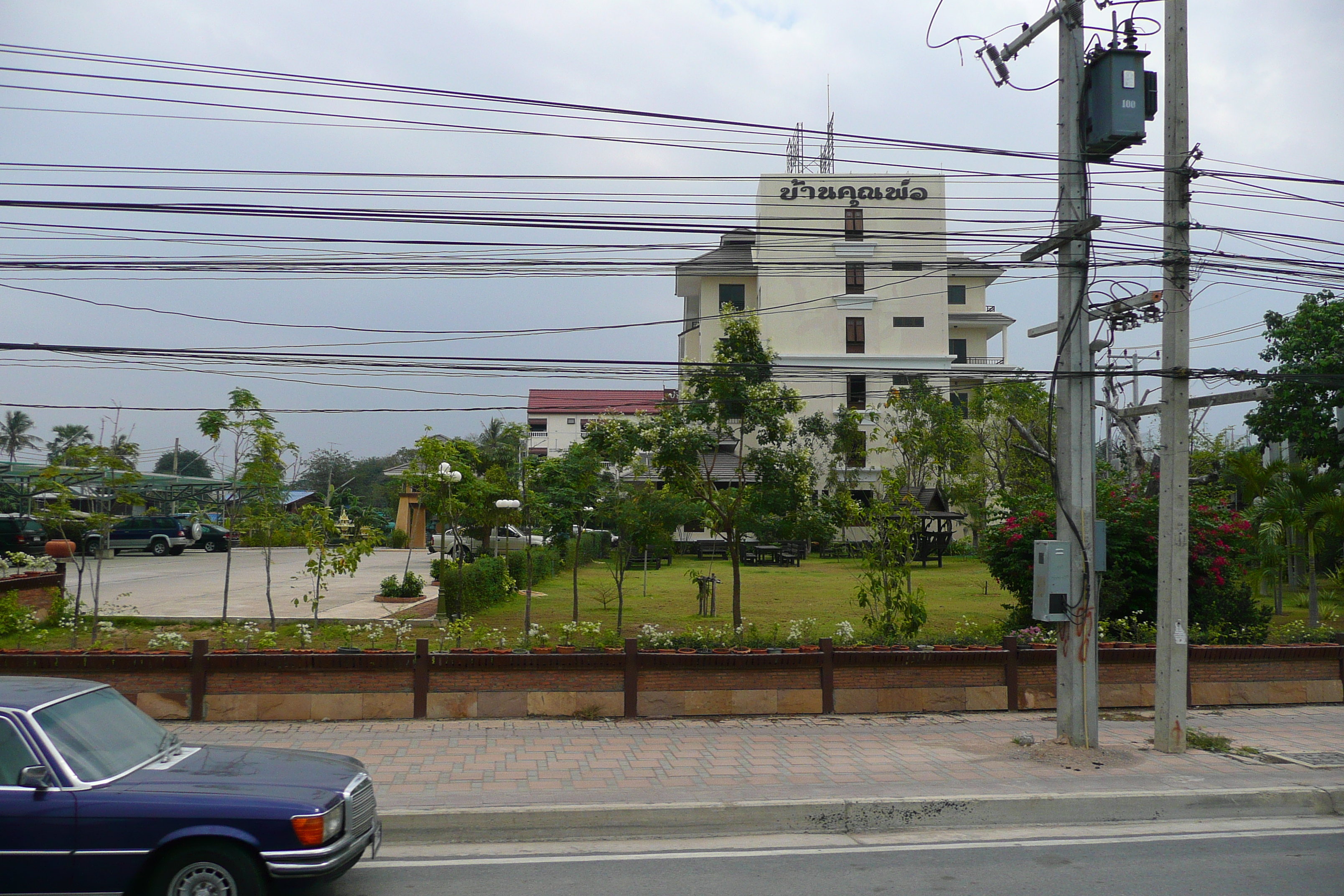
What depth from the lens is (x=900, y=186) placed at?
166 ft

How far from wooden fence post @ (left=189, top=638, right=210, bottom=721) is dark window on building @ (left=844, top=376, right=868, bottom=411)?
39422 millimetres

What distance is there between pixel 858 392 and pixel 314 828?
1896 inches

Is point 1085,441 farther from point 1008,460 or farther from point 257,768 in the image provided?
point 1008,460

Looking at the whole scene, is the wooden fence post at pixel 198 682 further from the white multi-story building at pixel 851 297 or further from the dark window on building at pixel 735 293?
the dark window on building at pixel 735 293

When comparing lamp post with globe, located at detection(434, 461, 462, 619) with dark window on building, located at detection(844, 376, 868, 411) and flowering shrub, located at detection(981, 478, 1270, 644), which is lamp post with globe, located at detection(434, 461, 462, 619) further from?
dark window on building, located at detection(844, 376, 868, 411)

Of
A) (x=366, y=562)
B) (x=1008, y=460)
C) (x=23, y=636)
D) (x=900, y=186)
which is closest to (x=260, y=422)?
(x=23, y=636)

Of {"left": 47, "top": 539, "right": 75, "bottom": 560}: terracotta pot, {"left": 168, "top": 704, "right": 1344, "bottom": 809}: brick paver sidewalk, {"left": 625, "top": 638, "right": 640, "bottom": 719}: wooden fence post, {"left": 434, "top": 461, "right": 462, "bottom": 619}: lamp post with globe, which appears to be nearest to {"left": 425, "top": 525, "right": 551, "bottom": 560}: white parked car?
{"left": 434, "top": 461, "right": 462, "bottom": 619}: lamp post with globe

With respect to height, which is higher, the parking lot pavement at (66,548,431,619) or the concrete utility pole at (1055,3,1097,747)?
the concrete utility pole at (1055,3,1097,747)

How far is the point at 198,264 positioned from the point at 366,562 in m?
27.3

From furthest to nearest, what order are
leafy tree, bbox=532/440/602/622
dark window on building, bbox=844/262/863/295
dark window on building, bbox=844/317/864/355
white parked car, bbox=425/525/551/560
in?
1. dark window on building, bbox=844/317/864/355
2. dark window on building, bbox=844/262/863/295
3. white parked car, bbox=425/525/551/560
4. leafy tree, bbox=532/440/602/622

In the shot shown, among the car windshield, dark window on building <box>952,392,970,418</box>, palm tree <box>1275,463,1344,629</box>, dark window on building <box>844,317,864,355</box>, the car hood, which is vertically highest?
dark window on building <box>844,317,864,355</box>

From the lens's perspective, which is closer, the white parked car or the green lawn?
the green lawn

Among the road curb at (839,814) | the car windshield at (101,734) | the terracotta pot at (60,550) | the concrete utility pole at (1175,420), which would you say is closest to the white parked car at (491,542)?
the terracotta pot at (60,550)

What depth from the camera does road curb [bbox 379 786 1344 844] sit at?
25.0ft
